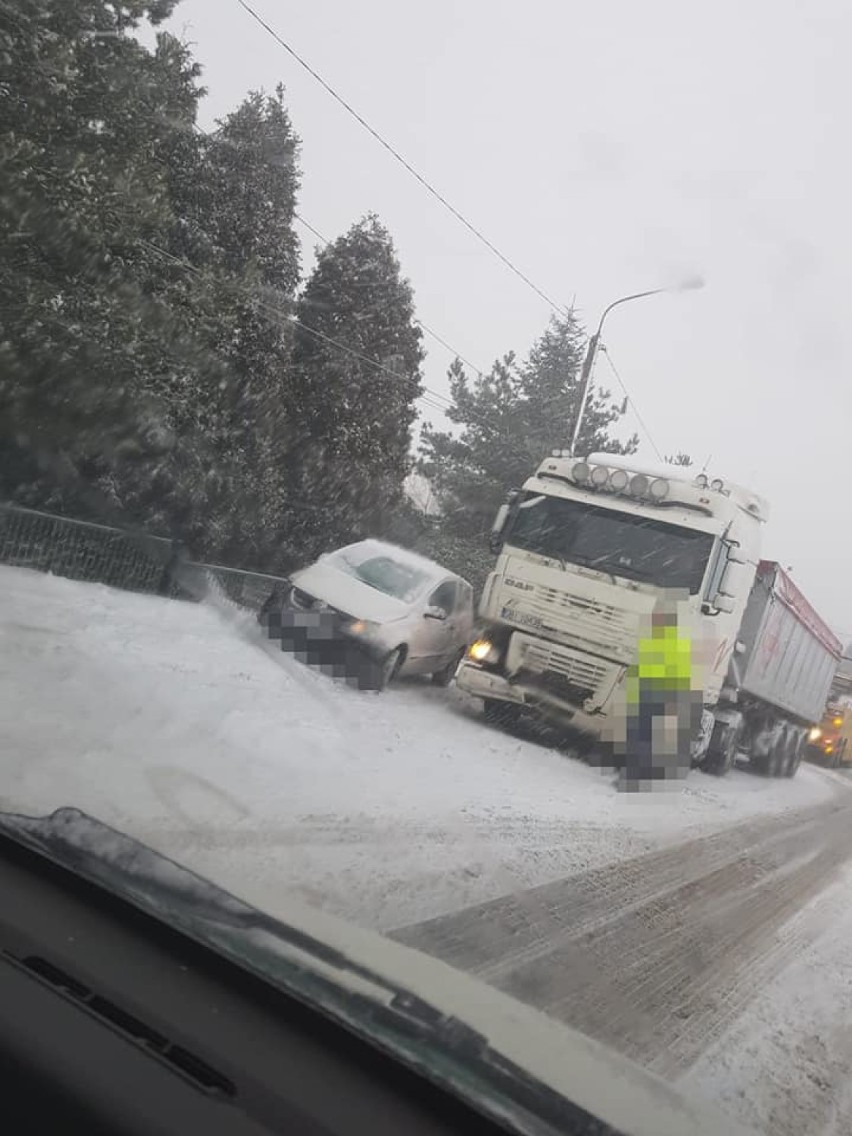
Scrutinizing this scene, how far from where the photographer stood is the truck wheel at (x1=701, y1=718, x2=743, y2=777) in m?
11.4

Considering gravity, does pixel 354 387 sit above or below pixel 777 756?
above

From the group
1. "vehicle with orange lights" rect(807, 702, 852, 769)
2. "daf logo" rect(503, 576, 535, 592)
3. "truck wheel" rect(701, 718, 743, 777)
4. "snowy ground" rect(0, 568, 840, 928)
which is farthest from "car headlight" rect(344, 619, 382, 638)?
"vehicle with orange lights" rect(807, 702, 852, 769)

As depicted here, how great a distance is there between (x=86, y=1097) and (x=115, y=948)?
527 millimetres

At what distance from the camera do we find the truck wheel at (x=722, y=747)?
11391 mm

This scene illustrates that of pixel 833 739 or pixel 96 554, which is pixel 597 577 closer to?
pixel 96 554

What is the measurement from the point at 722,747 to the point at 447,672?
588 cm

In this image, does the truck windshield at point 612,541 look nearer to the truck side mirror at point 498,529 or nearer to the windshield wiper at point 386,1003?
the truck side mirror at point 498,529

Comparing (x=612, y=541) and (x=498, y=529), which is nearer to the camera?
(x=612, y=541)

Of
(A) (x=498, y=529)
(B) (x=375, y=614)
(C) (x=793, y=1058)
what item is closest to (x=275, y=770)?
(B) (x=375, y=614)

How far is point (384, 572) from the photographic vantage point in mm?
6961

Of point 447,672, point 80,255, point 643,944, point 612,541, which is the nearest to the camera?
point 643,944

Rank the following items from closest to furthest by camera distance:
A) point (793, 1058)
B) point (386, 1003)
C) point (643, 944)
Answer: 1. point (386, 1003)
2. point (793, 1058)
3. point (643, 944)

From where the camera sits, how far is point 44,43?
26.5 ft

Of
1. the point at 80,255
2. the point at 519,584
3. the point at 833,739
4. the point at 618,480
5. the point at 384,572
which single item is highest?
the point at 80,255
